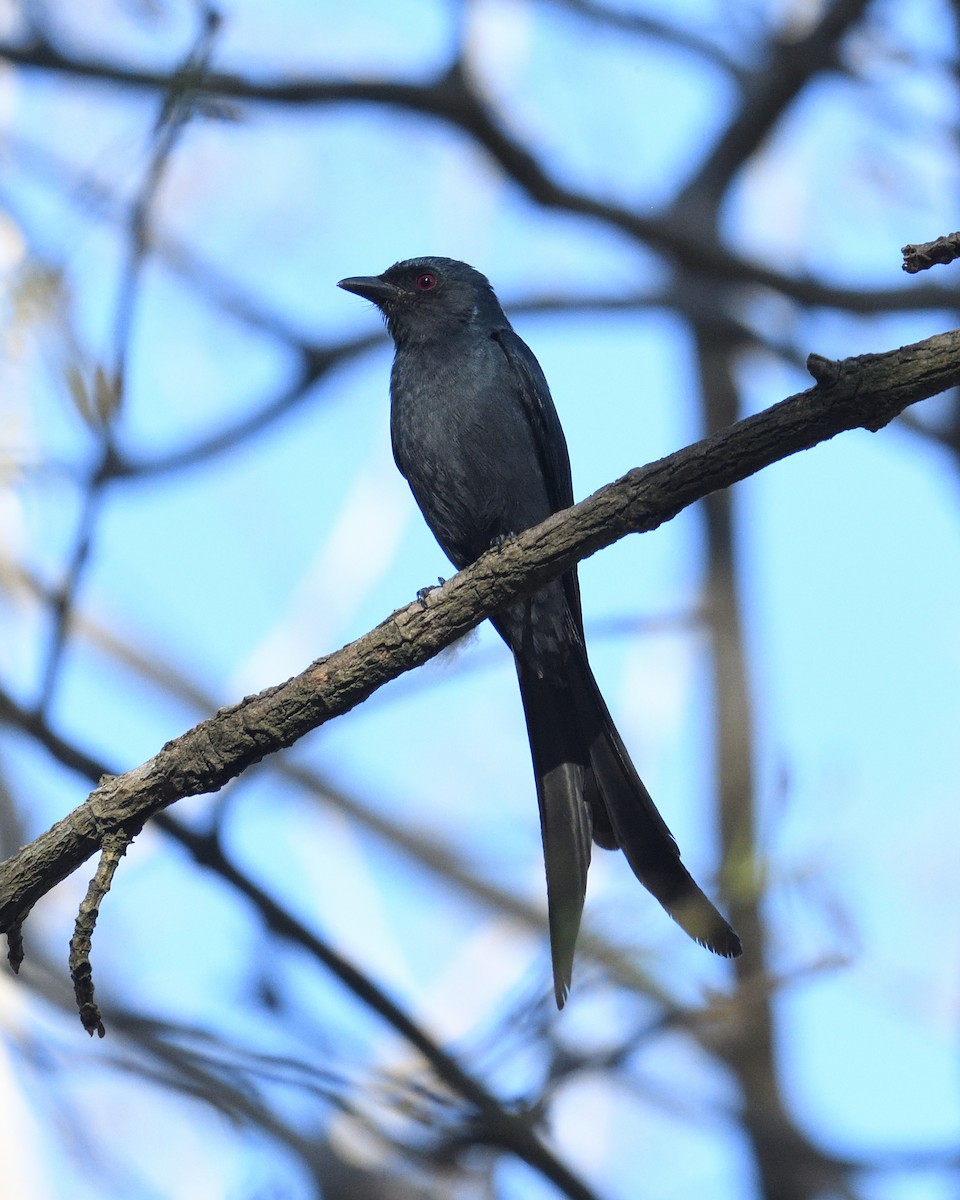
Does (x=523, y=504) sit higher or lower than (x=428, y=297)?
lower

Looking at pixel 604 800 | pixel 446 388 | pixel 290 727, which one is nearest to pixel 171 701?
pixel 446 388

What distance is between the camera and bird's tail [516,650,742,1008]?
396cm

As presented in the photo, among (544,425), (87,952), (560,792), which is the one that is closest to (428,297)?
(544,425)

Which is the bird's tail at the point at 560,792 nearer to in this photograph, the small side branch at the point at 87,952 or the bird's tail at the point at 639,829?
the bird's tail at the point at 639,829

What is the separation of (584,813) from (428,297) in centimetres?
259

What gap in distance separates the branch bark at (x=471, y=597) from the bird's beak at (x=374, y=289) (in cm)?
282

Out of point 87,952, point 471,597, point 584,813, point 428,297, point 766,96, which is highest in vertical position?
point 766,96

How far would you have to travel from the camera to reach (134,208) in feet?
13.7

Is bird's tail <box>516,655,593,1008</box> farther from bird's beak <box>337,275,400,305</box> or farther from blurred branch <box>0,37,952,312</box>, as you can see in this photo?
blurred branch <box>0,37,952,312</box>

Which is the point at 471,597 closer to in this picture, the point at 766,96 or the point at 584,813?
the point at 584,813

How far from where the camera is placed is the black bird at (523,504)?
4.46 meters

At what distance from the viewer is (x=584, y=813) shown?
4605 mm

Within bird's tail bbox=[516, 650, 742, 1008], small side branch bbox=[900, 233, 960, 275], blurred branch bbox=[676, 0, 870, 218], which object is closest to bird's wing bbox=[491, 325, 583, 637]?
bird's tail bbox=[516, 650, 742, 1008]

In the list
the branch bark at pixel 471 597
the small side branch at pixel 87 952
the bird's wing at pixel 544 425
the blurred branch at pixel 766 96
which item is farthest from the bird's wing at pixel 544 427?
the blurred branch at pixel 766 96
